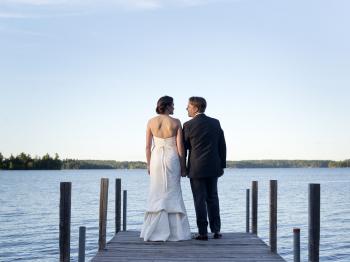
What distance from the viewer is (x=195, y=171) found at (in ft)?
36.2

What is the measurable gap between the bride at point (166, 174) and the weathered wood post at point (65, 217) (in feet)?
9.03

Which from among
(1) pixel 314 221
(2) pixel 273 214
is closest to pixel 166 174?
(2) pixel 273 214

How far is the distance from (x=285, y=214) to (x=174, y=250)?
31693 mm

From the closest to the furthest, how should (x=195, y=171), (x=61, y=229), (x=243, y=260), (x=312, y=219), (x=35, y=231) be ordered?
(x=312, y=219) → (x=61, y=229) → (x=243, y=260) → (x=195, y=171) → (x=35, y=231)

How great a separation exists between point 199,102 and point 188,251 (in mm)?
2568

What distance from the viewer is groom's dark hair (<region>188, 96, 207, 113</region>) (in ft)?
36.4

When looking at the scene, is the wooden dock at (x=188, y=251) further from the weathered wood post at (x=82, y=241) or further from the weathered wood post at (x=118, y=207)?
the weathered wood post at (x=118, y=207)

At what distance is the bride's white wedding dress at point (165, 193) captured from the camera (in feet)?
36.6

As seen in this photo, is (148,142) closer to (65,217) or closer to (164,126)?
(164,126)

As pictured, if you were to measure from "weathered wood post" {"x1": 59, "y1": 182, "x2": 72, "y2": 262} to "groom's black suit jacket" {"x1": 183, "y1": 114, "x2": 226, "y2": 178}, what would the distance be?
3.11 m

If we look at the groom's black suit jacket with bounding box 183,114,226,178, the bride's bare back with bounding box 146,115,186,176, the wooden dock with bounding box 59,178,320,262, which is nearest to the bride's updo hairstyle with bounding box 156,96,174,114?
the bride's bare back with bounding box 146,115,186,176

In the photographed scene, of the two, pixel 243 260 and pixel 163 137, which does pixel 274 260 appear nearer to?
pixel 243 260

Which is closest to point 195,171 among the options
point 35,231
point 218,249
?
point 218,249

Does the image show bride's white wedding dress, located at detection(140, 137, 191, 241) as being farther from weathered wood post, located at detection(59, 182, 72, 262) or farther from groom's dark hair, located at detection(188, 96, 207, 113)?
weathered wood post, located at detection(59, 182, 72, 262)
